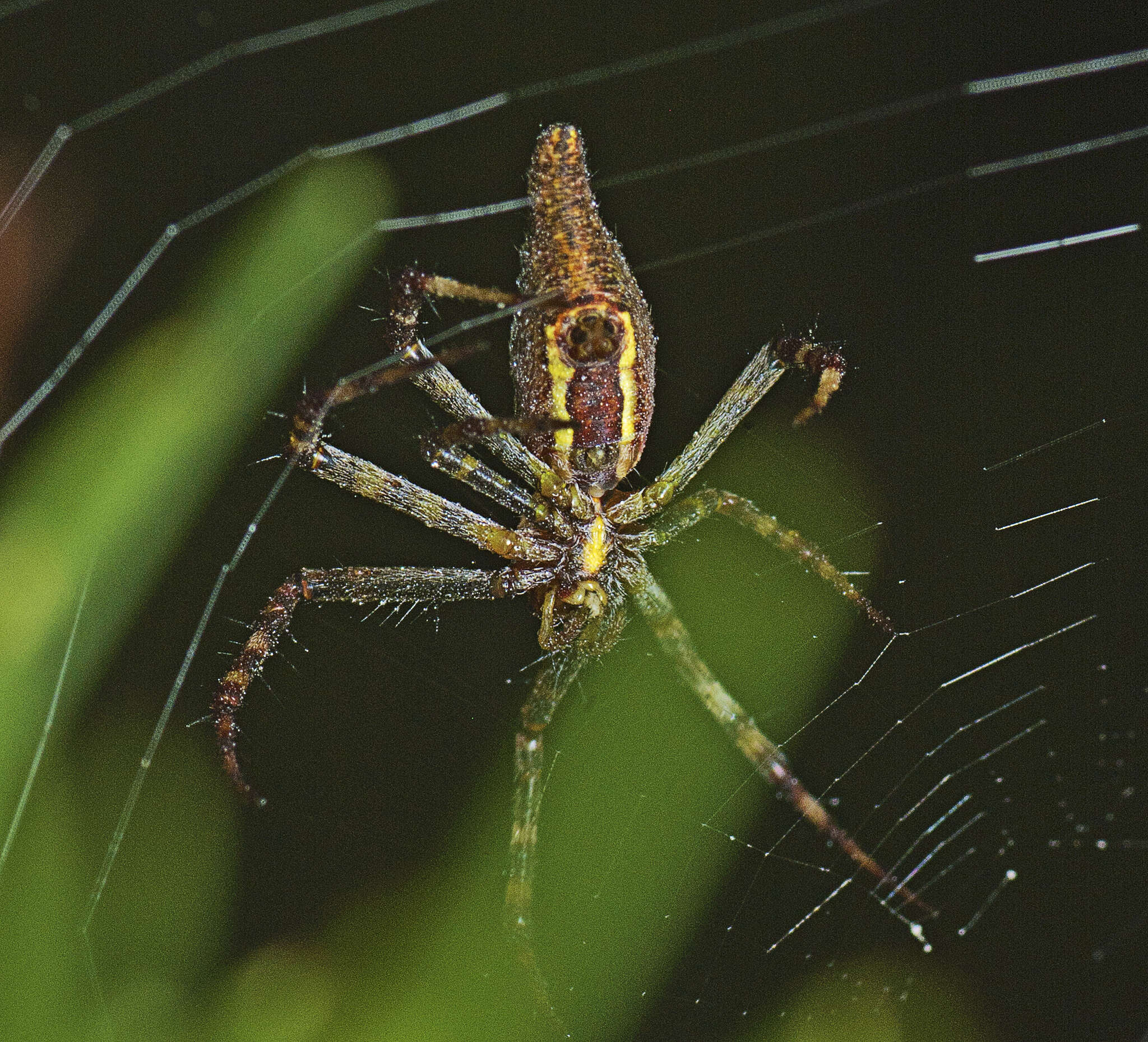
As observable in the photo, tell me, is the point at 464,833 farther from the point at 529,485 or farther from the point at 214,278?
the point at 214,278

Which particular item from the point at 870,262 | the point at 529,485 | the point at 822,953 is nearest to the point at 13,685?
the point at 529,485

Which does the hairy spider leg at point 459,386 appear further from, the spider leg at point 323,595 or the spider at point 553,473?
the spider leg at point 323,595

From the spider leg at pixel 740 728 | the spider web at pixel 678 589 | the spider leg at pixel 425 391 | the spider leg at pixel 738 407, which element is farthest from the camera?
the spider leg at pixel 740 728

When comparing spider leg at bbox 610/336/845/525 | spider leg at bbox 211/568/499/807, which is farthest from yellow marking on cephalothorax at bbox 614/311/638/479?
spider leg at bbox 211/568/499/807

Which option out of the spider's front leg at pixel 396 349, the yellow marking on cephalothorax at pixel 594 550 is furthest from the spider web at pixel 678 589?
the yellow marking on cephalothorax at pixel 594 550

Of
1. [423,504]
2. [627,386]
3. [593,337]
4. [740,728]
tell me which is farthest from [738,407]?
[740,728]

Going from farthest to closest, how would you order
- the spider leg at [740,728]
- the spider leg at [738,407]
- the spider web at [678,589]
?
the spider leg at [740,728]
the spider web at [678,589]
the spider leg at [738,407]

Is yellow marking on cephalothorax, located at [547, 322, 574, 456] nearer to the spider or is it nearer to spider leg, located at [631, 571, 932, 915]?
the spider

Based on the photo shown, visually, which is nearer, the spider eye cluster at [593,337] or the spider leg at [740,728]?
the spider eye cluster at [593,337]
